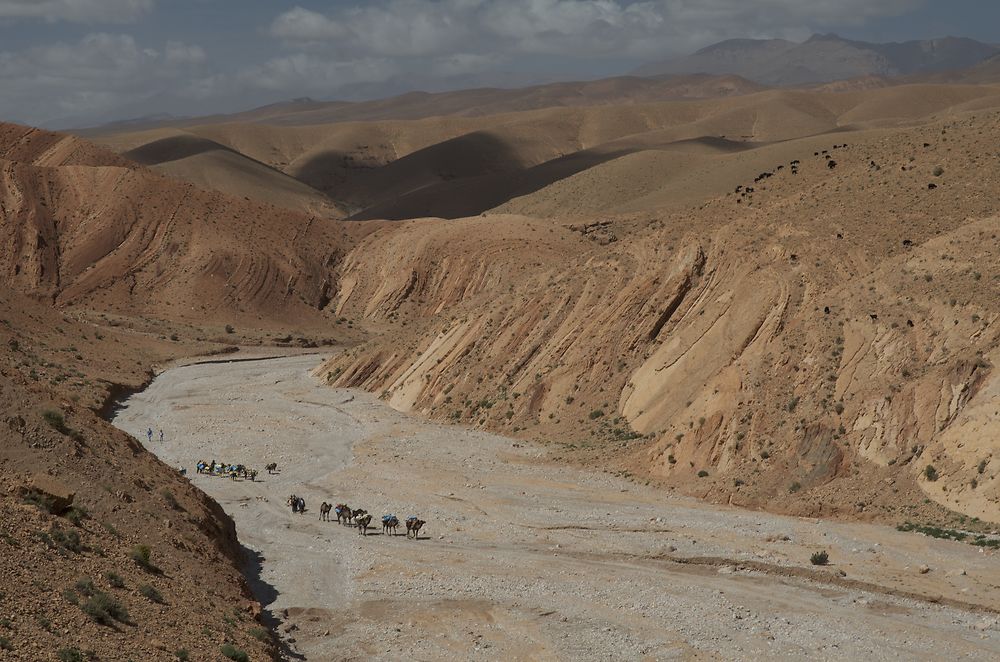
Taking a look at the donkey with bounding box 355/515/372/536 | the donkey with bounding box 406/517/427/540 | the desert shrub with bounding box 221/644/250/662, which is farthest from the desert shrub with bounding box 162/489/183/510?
the desert shrub with bounding box 221/644/250/662

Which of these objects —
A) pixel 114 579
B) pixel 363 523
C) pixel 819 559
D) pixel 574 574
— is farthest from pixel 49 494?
pixel 819 559

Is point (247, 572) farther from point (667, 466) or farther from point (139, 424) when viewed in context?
point (139, 424)

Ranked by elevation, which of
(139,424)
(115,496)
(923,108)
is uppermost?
(923,108)

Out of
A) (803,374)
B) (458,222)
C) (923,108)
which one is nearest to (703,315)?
(803,374)

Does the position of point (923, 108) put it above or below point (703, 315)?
above

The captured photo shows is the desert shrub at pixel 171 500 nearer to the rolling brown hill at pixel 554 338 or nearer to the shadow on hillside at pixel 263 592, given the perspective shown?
the rolling brown hill at pixel 554 338

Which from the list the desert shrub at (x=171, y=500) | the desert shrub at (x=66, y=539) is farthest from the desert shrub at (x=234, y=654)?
the desert shrub at (x=171, y=500)
